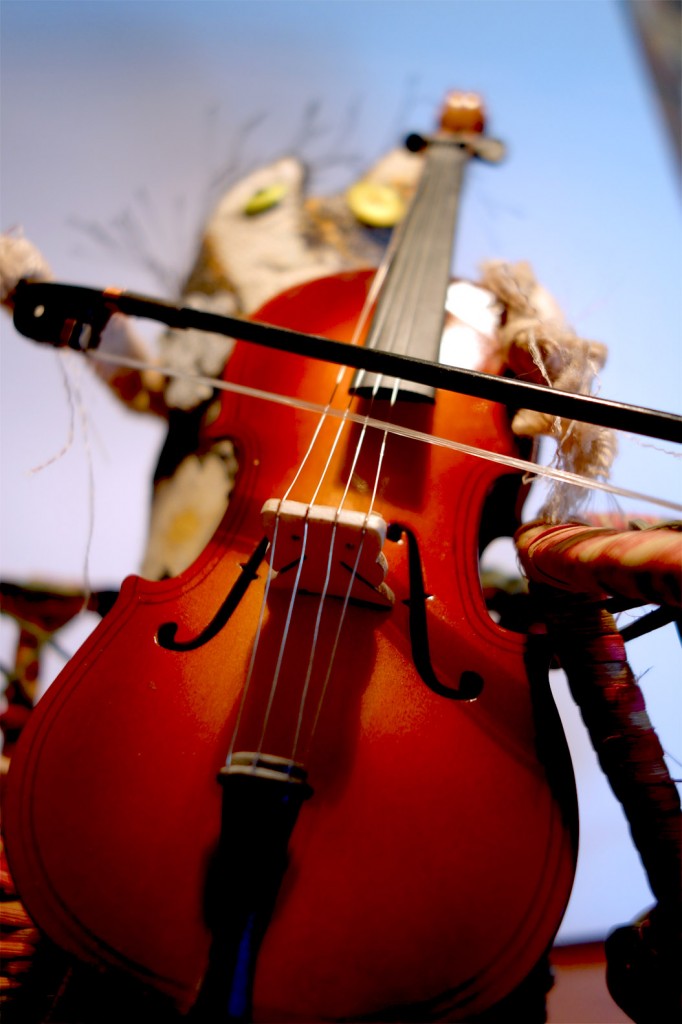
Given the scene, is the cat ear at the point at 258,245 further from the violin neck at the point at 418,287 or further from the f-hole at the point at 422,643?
the f-hole at the point at 422,643

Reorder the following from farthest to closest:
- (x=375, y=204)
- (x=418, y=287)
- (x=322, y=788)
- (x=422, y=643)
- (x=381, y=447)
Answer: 1. (x=375, y=204)
2. (x=418, y=287)
3. (x=381, y=447)
4. (x=422, y=643)
5. (x=322, y=788)

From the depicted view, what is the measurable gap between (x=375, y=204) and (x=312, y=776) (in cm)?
162

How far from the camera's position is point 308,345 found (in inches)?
27.9

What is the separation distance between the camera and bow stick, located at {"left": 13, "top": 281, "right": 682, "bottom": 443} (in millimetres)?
625

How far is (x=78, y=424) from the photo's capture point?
1291 millimetres

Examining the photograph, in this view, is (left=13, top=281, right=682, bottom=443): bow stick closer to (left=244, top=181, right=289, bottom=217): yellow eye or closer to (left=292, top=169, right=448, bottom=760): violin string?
(left=292, top=169, right=448, bottom=760): violin string

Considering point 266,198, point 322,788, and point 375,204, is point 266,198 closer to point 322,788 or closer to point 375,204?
point 375,204

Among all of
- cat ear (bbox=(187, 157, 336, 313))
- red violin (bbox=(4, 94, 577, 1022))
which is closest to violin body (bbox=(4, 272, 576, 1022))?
red violin (bbox=(4, 94, 577, 1022))

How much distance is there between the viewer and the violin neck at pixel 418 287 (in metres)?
0.87

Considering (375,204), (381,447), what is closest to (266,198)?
(375,204)

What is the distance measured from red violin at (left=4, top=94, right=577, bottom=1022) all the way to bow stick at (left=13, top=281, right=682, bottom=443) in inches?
3.7

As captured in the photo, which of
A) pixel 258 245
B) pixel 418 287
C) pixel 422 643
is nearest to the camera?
pixel 422 643

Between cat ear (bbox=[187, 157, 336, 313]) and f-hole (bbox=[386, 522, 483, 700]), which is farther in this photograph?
cat ear (bbox=[187, 157, 336, 313])

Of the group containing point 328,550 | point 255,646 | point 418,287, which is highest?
point 418,287
